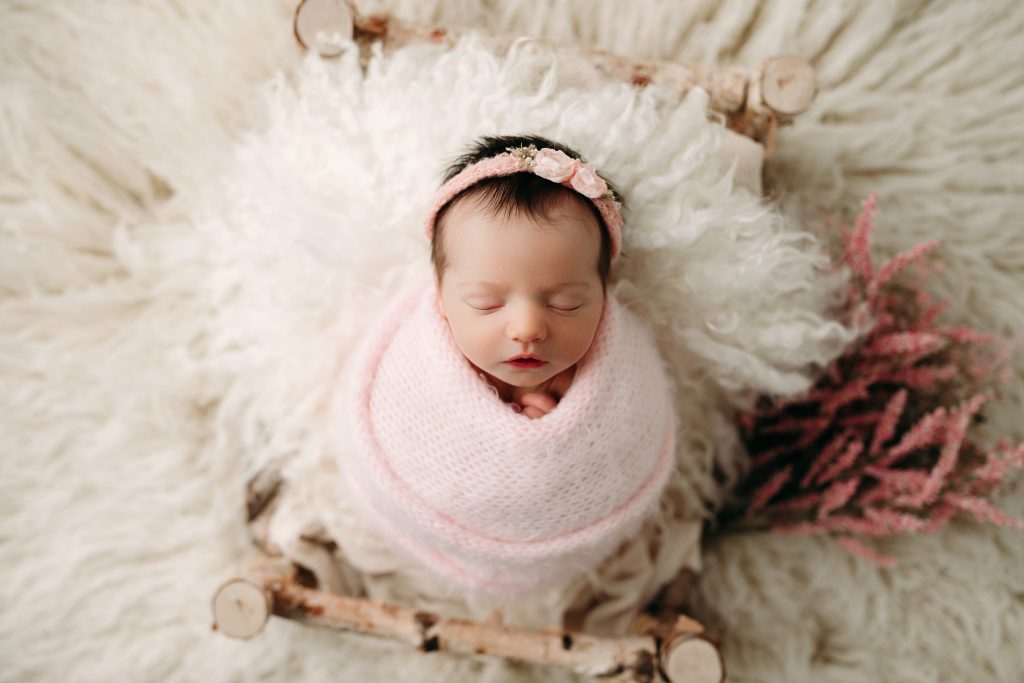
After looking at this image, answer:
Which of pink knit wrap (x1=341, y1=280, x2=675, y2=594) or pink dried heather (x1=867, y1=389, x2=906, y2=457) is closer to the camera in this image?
pink knit wrap (x1=341, y1=280, x2=675, y2=594)

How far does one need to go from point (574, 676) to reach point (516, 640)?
0.53ft

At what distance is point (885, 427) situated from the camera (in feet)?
2.84

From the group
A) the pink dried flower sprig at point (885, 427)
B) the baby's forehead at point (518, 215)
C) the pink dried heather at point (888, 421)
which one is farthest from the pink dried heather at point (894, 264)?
the baby's forehead at point (518, 215)

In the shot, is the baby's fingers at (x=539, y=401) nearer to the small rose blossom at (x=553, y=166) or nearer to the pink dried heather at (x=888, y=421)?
the small rose blossom at (x=553, y=166)

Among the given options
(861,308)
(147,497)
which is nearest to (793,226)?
(861,308)

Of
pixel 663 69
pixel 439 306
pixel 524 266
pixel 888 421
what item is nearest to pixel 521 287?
pixel 524 266

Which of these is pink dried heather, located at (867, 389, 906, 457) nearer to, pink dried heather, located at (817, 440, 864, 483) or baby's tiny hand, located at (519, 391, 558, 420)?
pink dried heather, located at (817, 440, 864, 483)

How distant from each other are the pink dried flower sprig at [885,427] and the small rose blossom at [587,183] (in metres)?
0.37

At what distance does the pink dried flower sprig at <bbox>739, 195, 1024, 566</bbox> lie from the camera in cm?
85

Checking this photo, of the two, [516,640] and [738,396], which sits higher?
[738,396]

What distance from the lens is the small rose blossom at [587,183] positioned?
0.65 meters

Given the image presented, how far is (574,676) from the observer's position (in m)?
0.95

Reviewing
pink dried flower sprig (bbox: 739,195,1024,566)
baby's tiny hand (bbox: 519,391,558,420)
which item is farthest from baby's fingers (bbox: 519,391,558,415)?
pink dried flower sprig (bbox: 739,195,1024,566)

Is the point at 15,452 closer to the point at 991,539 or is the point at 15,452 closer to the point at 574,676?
the point at 574,676
